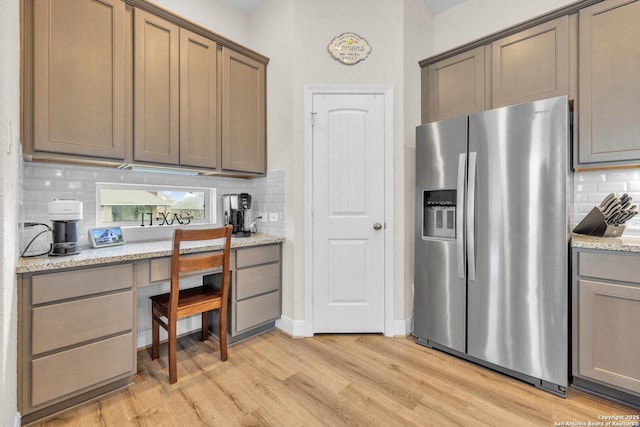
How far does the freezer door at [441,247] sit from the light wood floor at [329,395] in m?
0.23

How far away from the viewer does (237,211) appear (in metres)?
2.74

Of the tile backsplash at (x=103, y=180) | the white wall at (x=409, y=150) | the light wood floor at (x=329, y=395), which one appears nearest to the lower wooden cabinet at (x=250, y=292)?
the light wood floor at (x=329, y=395)

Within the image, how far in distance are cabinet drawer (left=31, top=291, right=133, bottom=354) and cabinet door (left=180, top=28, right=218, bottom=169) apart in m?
1.12

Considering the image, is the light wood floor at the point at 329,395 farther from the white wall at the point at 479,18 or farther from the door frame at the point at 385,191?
the white wall at the point at 479,18

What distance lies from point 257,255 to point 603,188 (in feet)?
9.03

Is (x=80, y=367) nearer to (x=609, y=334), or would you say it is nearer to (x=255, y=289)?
(x=255, y=289)

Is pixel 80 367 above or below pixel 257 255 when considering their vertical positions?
below

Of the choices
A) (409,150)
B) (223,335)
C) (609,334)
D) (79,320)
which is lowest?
(223,335)

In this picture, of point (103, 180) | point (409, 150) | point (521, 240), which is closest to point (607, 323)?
point (521, 240)

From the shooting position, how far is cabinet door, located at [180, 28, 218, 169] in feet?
7.61

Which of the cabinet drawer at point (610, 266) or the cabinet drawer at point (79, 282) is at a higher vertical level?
the cabinet drawer at point (610, 266)

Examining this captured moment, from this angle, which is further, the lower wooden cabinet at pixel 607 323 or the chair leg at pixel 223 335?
the chair leg at pixel 223 335

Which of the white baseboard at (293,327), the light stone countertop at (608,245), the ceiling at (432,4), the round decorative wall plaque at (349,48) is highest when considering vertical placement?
the ceiling at (432,4)

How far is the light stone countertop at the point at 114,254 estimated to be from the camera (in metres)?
1.52
